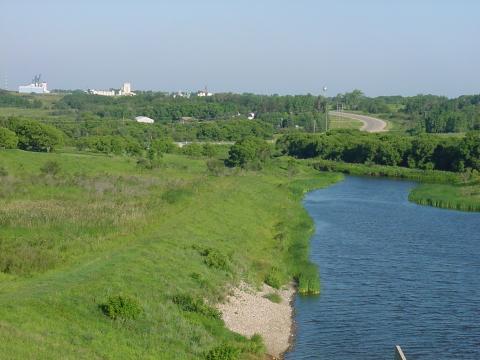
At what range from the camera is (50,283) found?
22.5m

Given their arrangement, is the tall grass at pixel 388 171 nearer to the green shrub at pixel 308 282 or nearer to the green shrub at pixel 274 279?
the green shrub at pixel 308 282

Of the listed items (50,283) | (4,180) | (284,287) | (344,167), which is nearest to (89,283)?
(50,283)

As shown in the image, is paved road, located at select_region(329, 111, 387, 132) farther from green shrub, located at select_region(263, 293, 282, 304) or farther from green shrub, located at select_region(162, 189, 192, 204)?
green shrub, located at select_region(263, 293, 282, 304)

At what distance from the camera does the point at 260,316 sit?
A: 25562mm

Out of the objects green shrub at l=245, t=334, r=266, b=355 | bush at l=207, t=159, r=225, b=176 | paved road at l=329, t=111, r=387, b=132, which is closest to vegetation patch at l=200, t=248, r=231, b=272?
green shrub at l=245, t=334, r=266, b=355

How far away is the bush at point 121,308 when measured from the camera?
66.4 feet

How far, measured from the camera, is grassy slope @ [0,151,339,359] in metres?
18.8

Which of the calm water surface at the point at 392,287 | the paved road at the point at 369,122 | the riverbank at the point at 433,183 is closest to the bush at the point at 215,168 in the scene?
the calm water surface at the point at 392,287

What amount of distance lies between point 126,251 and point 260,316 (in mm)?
6070

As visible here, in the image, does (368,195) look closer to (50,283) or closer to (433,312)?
(433,312)

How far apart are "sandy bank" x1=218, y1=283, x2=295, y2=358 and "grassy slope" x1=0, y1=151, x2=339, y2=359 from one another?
79 cm

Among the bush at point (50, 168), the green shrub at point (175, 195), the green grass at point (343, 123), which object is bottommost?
the bush at point (50, 168)

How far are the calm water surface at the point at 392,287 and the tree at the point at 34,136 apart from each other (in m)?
35.5

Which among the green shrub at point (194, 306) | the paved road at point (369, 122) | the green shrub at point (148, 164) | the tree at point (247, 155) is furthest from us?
the paved road at point (369, 122)
